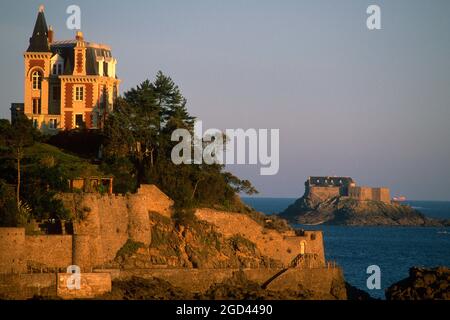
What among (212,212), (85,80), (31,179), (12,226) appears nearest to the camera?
(12,226)

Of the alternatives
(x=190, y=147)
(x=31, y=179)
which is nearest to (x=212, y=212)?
(x=190, y=147)

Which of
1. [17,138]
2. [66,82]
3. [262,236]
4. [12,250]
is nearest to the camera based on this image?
[12,250]

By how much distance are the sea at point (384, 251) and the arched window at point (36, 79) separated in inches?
979

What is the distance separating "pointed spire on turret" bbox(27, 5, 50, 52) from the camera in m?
84.4

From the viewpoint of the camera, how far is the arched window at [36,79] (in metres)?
84.6

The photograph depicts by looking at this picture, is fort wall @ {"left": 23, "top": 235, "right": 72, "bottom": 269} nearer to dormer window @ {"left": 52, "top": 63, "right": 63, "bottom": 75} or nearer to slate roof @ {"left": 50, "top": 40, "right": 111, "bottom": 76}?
slate roof @ {"left": 50, "top": 40, "right": 111, "bottom": 76}

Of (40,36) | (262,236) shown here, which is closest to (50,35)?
(40,36)

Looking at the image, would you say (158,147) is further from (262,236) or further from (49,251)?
(49,251)

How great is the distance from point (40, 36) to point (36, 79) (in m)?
2.53

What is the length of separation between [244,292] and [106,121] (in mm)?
16044

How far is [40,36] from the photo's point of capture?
84812 millimetres

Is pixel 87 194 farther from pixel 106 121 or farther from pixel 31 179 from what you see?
pixel 106 121

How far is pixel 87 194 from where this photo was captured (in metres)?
69.8
